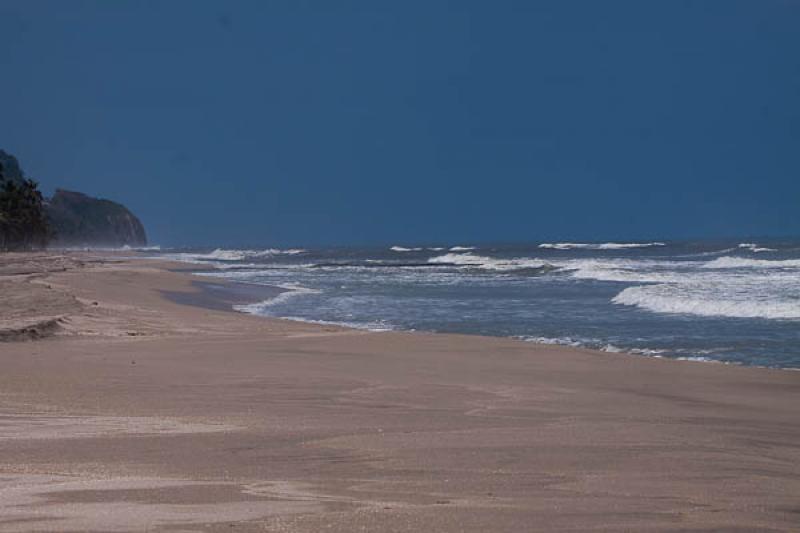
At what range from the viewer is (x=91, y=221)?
17188 cm

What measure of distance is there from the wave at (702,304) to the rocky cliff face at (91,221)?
5633 inches

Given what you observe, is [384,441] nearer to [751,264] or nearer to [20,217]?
[751,264]

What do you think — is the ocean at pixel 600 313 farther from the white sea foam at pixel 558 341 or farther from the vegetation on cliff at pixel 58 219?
the vegetation on cliff at pixel 58 219

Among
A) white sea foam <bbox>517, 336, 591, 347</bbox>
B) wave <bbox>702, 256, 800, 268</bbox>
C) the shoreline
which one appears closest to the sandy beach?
the shoreline

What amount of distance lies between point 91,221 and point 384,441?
579 feet

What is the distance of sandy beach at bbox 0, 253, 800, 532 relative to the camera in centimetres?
389

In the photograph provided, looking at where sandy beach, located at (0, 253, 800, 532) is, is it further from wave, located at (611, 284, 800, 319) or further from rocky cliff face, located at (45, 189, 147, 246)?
rocky cliff face, located at (45, 189, 147, 246)

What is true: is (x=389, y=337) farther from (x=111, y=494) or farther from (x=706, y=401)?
(x=111, y=494)

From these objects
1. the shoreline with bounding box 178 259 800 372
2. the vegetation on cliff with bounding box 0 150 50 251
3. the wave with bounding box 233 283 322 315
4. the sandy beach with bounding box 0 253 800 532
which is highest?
the vegetation on cliff with bounding box 0 150 50 251

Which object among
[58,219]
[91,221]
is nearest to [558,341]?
[58,219]

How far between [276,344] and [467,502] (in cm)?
828

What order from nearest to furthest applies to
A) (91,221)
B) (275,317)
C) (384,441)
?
(384,441), (275,317), (91,221)

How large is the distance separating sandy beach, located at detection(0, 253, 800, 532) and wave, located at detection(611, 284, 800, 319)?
24.4 ft

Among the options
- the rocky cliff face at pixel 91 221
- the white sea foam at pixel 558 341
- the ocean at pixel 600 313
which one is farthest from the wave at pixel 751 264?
the rocky cliff face at pixel 91 221
